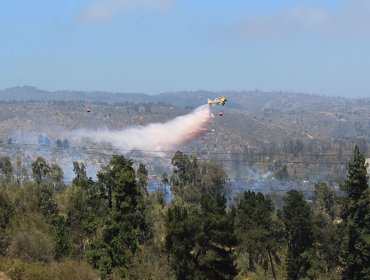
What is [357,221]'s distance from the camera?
50.8 m

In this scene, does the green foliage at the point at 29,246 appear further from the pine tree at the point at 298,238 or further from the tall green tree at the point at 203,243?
the pine tree at the point at 298,238

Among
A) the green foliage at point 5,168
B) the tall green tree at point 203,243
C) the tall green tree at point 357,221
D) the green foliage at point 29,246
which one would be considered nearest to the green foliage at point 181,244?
the tall green tree at point 203,243

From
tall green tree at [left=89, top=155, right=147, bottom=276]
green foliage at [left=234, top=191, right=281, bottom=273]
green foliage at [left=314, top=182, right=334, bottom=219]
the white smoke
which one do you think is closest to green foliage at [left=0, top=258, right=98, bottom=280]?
tall green tree at [left=89, top=155, right=147, bottom=276]

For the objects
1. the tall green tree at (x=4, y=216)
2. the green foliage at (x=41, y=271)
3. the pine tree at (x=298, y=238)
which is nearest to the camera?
the green foliage at (x=41, y=271)

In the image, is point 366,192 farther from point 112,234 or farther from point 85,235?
point 85,235

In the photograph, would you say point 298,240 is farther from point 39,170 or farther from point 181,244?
point 39,170

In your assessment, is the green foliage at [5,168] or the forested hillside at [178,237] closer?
the forested hillside at [178,237]

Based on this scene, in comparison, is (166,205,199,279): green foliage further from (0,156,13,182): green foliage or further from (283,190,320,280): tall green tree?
(0,156,13,182): green foliage

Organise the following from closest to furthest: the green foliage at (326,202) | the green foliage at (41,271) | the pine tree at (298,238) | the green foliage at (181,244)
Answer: the green foliage at (41,271), the green foliage at (181,244), the pine tree at (298,238), the green foliage at (326,202)

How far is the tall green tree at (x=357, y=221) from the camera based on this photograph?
50.4 m

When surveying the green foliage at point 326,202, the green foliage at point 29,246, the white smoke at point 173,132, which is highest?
the white smoke at point 173,132

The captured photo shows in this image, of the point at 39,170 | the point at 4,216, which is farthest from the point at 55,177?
the point at 4,216

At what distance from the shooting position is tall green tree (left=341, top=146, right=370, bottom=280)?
165 feet

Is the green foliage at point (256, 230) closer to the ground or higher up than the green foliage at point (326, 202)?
higher up
